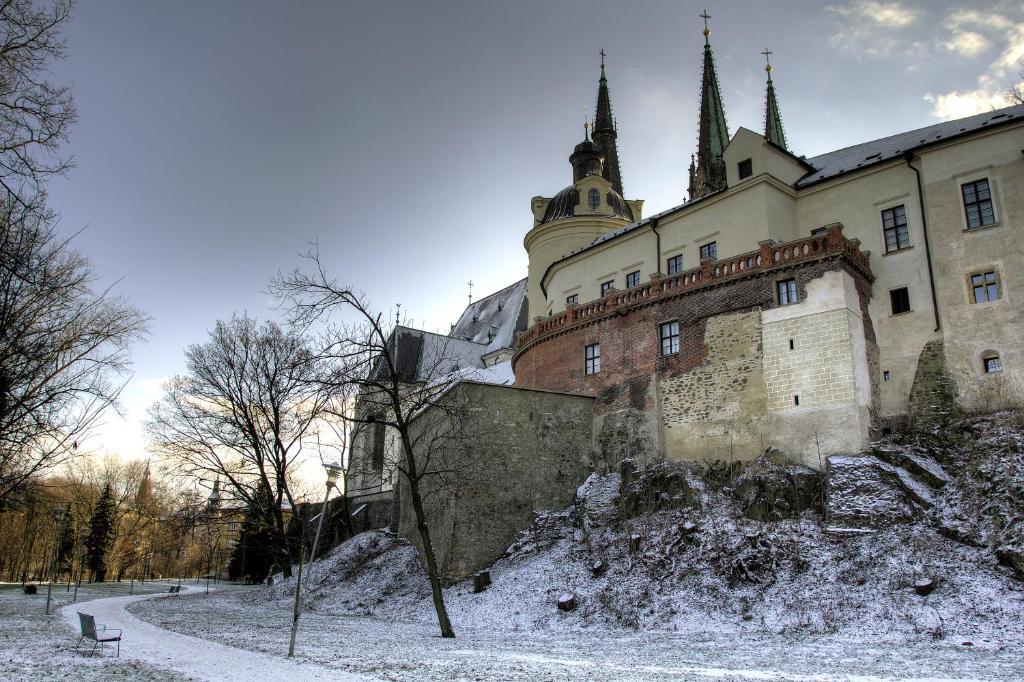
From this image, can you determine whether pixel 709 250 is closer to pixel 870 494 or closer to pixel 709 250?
pixel 709 250

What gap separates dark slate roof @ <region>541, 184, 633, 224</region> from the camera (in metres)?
41.5

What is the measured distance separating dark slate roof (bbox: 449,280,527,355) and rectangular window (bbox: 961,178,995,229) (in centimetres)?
3493

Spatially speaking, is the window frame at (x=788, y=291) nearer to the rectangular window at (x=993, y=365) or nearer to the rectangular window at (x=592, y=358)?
the rectangular window at (x=993, y=365)

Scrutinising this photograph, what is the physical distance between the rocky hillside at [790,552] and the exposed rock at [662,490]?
5 centimetres

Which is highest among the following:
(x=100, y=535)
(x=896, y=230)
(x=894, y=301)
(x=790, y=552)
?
(x=896, y=230)

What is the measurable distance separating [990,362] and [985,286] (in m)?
2.51

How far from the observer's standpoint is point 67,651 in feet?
48.2

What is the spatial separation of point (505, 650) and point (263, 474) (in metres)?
21.8

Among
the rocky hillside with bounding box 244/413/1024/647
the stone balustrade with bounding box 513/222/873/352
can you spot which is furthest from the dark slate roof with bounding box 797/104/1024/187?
the rocky hillside with bounding box 244/413/1024/647

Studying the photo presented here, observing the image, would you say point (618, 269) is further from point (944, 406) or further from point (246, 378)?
point (246, 378)

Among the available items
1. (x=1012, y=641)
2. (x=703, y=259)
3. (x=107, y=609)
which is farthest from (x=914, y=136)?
(x=107, y=609)

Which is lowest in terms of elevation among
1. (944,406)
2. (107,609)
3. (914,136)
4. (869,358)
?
(107,609)

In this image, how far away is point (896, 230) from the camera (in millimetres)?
25781

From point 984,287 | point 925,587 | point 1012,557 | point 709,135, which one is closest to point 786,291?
point 984,287
